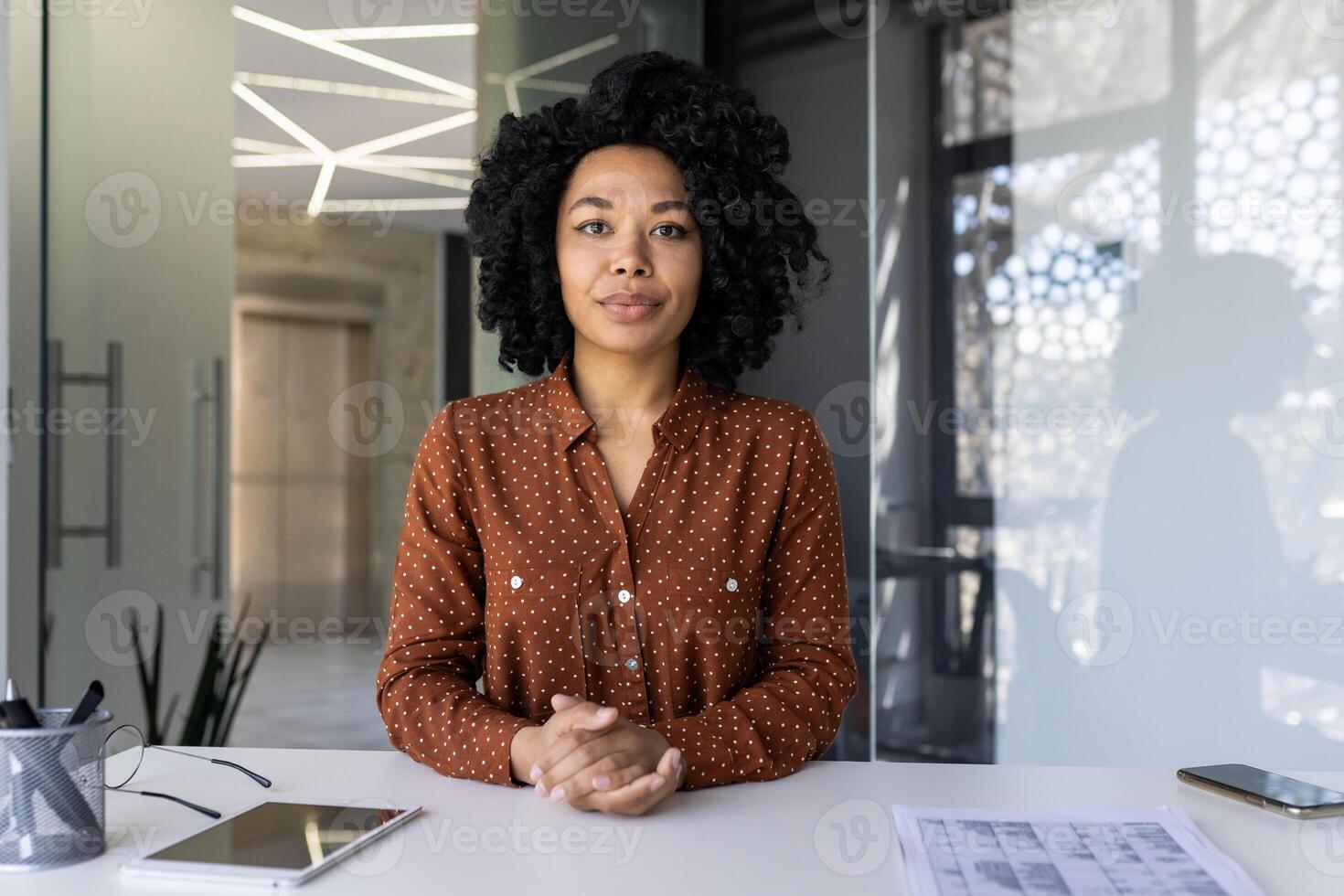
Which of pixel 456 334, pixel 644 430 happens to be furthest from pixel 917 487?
pixel 456 334

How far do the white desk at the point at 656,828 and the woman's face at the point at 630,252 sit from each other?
60 cm

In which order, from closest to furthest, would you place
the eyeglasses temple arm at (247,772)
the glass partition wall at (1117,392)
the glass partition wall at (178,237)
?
1. the eyeglasses temple arm at (247,772)
2. the glass partition wall at (1117,392)
3. the glass partition wall at (178,237)

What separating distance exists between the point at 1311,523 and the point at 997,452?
771 mm

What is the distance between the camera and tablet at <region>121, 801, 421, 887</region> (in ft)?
2.97

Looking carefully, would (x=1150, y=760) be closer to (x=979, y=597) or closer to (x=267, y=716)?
(x=979, y=597)

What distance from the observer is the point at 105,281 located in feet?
10.4

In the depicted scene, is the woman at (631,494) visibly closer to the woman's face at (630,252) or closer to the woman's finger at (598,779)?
the woman's face at (630,252)

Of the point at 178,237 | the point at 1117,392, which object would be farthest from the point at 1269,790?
the point at 178,237

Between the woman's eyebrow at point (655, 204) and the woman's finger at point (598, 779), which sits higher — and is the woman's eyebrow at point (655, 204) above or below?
above

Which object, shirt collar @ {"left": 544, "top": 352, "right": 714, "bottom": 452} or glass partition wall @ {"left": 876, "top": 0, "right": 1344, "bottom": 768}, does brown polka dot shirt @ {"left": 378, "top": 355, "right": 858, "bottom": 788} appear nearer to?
shirt collar @ {"left": 544, "top": 352, "right": 714, "bottom": 452}

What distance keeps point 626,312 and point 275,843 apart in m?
0.78

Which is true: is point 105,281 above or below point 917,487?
above

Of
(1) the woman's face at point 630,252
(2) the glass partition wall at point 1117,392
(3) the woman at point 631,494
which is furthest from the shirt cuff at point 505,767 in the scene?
(2) the glass partition wall at point 1117,392

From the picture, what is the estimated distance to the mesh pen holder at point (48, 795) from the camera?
906 mm
